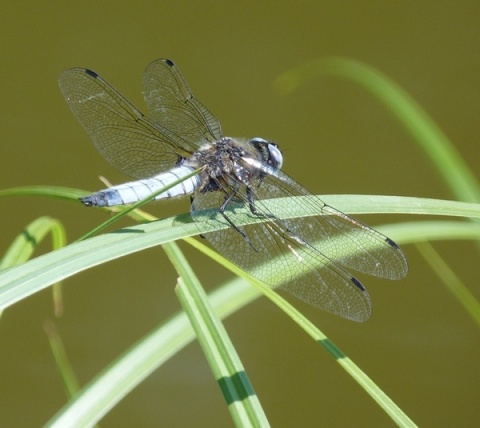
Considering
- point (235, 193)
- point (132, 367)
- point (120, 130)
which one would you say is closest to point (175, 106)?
point (120, 130)

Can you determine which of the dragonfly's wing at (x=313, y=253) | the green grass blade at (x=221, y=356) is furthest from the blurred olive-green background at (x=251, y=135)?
the green grass blade at (x=221, y=356)

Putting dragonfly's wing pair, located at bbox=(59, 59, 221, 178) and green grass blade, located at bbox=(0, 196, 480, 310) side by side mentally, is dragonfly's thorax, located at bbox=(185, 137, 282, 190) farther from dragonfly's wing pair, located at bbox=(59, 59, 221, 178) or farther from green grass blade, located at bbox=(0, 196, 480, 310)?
green grass blade, located at bbox=(0, 196, 480, 310)

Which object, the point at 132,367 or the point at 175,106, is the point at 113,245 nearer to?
the point at 132,367

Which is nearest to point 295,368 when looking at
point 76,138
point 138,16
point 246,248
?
point 76,138

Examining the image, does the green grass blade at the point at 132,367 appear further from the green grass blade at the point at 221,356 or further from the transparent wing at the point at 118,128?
the transparent wing at the point at 118,128

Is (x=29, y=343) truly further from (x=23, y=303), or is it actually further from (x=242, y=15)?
(x=242, y=15)

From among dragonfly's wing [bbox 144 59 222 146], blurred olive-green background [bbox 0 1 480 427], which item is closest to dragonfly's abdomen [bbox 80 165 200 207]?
dragonfly's wing [bbox 144 59 222 146]
